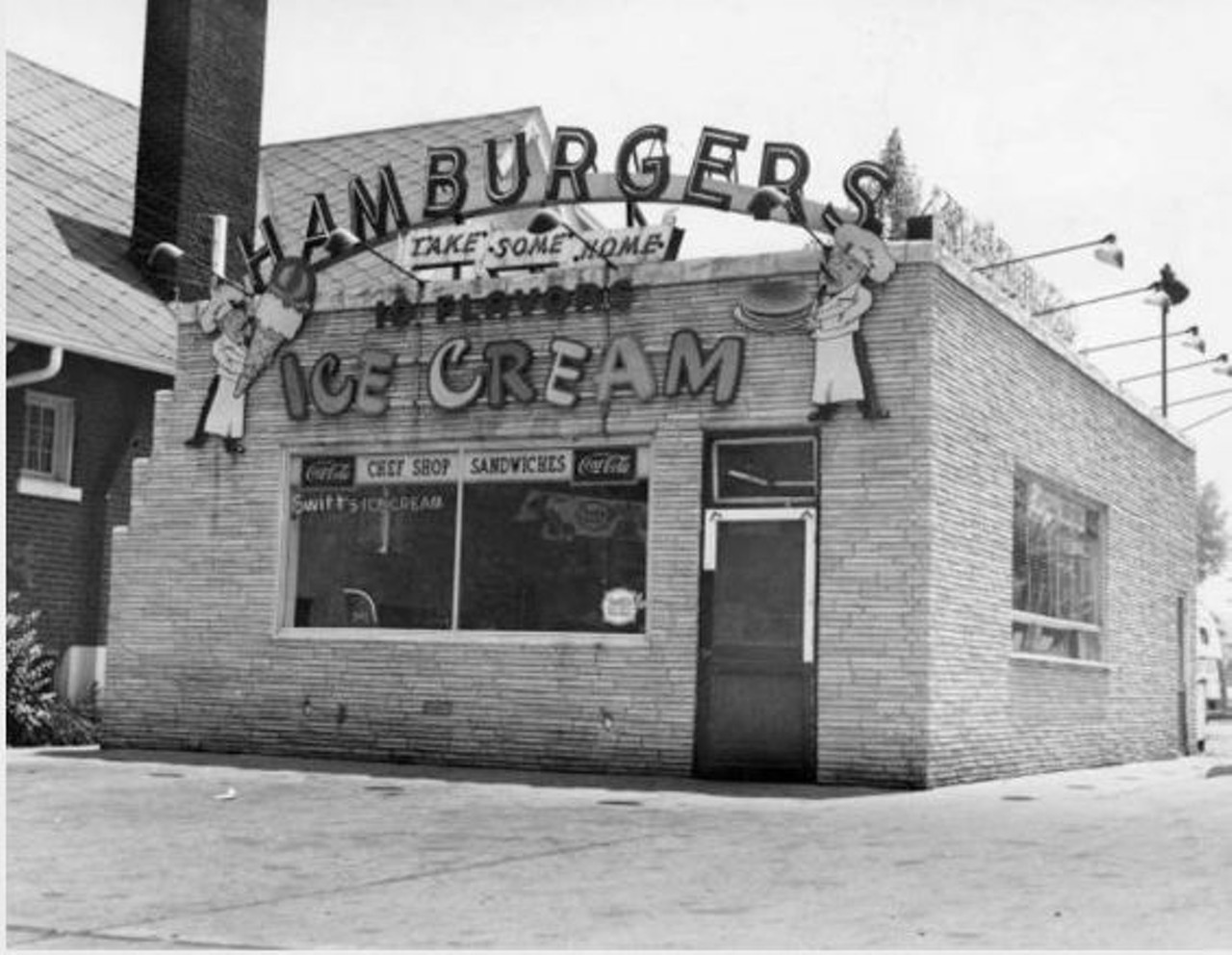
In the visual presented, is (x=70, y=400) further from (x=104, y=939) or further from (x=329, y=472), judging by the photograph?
(x=104, y=939)

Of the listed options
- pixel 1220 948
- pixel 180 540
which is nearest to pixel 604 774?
pixel 180 540

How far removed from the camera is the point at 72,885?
7.90 meters

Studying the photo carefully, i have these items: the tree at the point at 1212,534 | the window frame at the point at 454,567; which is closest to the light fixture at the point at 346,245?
the window frame at the point at 454,567

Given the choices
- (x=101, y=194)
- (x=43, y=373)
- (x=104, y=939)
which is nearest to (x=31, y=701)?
(x=43, y=373)

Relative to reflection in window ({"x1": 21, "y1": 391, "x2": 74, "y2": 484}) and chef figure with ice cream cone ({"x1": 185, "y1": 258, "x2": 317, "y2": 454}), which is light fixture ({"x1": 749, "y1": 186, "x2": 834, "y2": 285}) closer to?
chef figure with ice cream cone ({"x1": 185, "y1": 258, "x2": 317, "y2": 454})

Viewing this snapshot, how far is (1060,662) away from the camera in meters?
17.1

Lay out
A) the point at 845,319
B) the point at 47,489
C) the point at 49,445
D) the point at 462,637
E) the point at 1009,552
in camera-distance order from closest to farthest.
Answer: the point at 845,319 < the point at 462,637 < the point at 1009,552 < the point at 47,489 < the point at 49,445

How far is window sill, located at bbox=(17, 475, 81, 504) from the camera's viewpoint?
1836cm

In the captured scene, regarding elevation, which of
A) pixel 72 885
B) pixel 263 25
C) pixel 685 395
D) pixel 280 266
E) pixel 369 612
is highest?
pixel 263 25

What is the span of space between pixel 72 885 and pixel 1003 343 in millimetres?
10408

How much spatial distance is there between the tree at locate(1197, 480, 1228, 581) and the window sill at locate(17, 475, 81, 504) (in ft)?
211

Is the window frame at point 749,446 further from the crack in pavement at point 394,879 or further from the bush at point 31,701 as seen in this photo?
the bush at point 31,701

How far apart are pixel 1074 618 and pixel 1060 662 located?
1191 mm

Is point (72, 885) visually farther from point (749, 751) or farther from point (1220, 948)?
point (749, 751)
